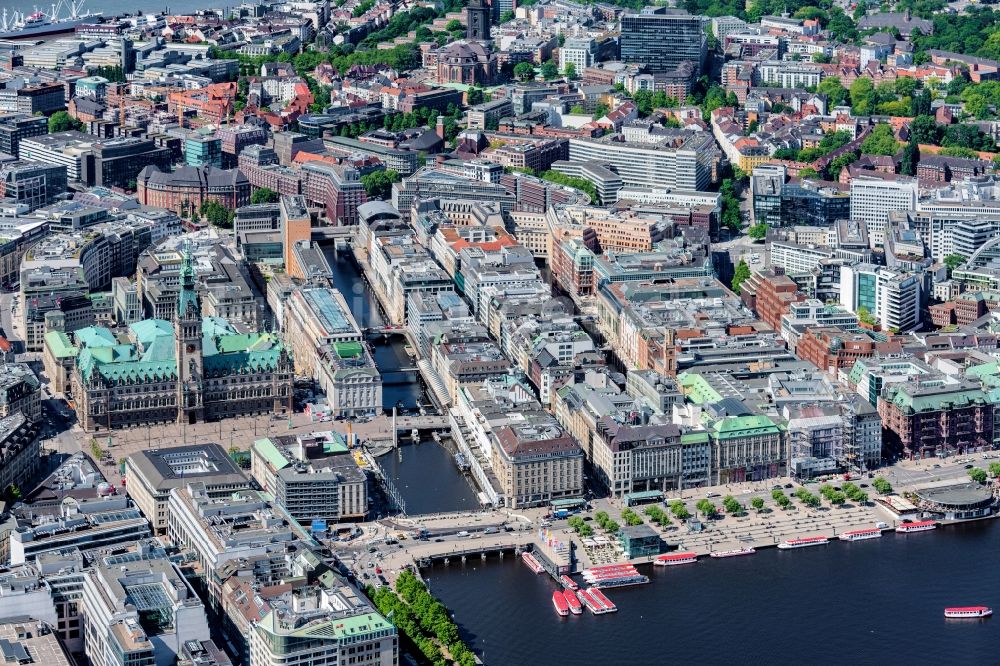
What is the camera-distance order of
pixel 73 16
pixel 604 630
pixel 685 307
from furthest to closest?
pixel 73 16
pixel 685 307
pixel 604 630

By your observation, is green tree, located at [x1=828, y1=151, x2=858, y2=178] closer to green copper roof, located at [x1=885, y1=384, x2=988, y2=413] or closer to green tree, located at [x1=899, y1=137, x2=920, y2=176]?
green tree, located at [x1=899, y1=137, x2=920, y2=176]

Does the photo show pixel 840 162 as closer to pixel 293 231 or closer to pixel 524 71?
pixel 524 71

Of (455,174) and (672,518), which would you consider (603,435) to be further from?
(455,174)

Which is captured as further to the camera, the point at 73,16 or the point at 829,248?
the point at 73,16

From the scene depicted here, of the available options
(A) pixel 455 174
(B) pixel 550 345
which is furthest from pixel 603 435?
(A) pixel 455 174

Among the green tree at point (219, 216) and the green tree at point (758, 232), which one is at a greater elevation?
the green tree at point (219, 216)

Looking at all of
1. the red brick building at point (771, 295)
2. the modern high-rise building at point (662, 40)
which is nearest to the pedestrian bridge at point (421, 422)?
the red brick building at point (771, 295)

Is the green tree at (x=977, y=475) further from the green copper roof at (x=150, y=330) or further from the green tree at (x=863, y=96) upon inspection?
the green tree at (x=863, y=96)
